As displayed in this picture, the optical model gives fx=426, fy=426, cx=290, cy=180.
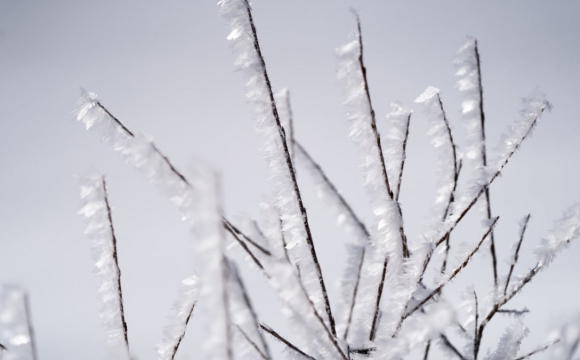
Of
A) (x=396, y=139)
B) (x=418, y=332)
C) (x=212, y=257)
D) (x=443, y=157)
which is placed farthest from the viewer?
(x=443, y=157)

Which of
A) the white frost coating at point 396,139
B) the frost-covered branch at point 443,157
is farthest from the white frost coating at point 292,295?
the frost-covered branch at point 443,157

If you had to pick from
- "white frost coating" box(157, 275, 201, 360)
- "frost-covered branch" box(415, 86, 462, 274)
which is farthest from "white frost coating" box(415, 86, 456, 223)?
"white frost coating" box(157, 275, 201, 360)

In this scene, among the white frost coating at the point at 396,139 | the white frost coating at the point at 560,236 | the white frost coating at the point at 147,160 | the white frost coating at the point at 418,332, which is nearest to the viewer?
the white frost coating at the point at 418,332

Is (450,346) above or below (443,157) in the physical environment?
below

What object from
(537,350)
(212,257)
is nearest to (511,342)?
(537,350)

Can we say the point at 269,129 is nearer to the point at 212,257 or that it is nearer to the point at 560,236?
the point at 212,257

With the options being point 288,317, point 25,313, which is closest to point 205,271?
point 288,317

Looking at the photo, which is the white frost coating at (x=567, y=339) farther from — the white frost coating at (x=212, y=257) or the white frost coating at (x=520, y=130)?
the white frost coating at (x=212, y=257)

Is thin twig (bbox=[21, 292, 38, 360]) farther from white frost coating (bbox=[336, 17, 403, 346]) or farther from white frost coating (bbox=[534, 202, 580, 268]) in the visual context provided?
white frost coating (bbox=[534, 202, 580, 268])
